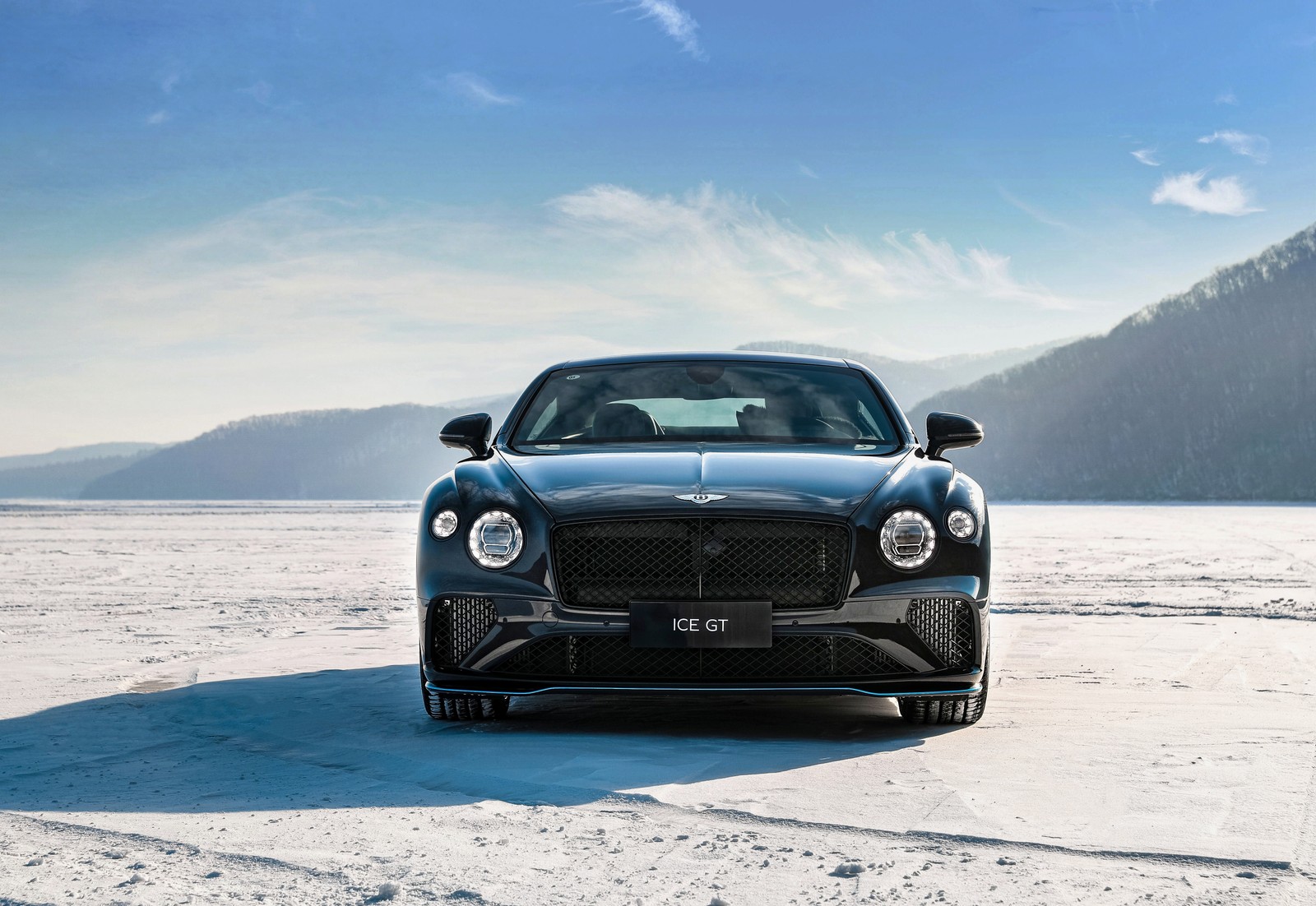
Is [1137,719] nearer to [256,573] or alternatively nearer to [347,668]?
[347,668]

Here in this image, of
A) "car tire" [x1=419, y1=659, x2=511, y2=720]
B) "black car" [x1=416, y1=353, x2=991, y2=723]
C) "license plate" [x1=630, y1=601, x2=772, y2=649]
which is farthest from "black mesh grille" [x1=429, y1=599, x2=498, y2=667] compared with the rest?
"license plate" [x1=630, y1=601, x2=772, y2=649]

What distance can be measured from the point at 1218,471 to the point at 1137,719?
12823 centimetres

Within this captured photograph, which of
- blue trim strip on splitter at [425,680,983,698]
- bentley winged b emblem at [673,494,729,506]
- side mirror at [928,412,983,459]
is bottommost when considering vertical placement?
blue trim strip on splitter at [425,680,983,698]

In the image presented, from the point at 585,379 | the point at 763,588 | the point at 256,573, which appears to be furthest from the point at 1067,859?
the point at 256,573

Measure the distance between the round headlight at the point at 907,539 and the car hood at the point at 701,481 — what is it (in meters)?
0.15

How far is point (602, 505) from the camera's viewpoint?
465cm

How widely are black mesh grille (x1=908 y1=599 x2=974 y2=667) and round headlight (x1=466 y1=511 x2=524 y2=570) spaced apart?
1.45 meters

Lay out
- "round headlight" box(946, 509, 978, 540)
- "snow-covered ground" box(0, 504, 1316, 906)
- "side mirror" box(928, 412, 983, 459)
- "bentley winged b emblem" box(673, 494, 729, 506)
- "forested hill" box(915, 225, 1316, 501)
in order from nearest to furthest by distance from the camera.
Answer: "snow-covered ground" box(0, 504, 1316, 906) < "bentley winged b emblem" box(673, 494, 729, 506) < "round headlight" box(946, 509, 978, 540) < "side mirror" box(928, 412, 983, 459) < "forested hill" box(915, 225, 1316, 501)

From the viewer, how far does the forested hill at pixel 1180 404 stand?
12219cm

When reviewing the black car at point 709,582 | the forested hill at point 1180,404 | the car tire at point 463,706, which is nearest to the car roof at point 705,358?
the black car at point 709,582

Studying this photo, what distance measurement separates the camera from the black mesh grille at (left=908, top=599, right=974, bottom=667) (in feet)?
15.1

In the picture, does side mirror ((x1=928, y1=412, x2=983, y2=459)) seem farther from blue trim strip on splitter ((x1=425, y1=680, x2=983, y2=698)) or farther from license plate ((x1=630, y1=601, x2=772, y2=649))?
license plate ((x1=630, y1=601, x2=772, y2=649))

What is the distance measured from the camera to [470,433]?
221 inches

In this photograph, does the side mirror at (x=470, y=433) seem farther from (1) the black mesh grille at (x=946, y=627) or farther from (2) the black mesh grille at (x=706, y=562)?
(1) the black mesh grille at (x=946, y=627)
